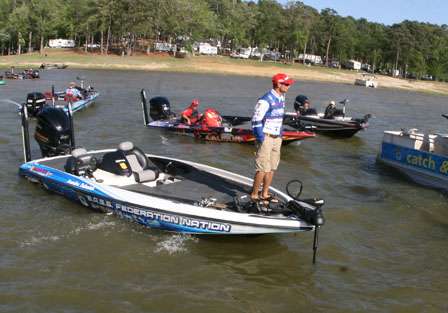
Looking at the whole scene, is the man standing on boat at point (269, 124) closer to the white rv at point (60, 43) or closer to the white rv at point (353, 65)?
the white rv at point (60, 43)

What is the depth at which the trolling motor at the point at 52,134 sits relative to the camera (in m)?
12.1

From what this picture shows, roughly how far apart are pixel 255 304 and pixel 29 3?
89700 mm

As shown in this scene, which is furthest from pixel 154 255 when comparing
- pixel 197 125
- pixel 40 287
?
pixel 197 125

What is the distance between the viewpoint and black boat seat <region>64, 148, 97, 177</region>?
33.6ft

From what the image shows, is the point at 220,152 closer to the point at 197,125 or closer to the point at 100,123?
the point at 197,125

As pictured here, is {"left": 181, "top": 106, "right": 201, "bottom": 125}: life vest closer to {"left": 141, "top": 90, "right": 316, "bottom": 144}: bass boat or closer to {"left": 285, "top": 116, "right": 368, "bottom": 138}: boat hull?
{"left": 141, "top": 90, "right": 316, "bottom": 144}: bass boat

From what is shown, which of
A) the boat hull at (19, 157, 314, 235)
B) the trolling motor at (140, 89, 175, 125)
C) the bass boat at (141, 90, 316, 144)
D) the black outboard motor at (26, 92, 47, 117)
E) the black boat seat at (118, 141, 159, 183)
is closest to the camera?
the boat hull at (19, 157, 314, 235)

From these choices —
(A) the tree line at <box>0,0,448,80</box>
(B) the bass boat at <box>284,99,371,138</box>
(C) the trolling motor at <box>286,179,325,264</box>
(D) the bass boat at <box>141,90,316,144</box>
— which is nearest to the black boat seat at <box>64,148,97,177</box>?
(C) the trolling motor at <box>286,179,325,264</box>

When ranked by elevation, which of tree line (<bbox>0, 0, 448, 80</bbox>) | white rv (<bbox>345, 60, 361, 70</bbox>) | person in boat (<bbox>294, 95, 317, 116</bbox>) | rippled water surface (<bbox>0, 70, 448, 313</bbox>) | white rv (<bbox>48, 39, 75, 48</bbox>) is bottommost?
rippled water surface (<bbox>0, 70, 448, 313</bbox>)

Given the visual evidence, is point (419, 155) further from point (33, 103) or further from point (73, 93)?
point (73, 93)

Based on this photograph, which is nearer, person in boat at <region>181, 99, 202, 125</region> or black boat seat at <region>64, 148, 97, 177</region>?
black boat seat at <region>64, 148, 97, 177</region>

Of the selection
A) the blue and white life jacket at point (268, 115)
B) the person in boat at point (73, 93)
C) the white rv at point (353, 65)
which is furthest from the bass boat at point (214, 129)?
the white rv at point (353, 65)

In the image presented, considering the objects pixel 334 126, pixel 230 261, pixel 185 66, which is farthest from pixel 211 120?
pixel 185 66

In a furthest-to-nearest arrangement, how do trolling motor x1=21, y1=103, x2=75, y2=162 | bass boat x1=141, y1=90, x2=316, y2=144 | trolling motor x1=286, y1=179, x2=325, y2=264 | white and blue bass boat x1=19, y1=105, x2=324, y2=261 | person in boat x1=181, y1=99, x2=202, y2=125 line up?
1. person in boat x1=181, y1=99, x2=202, y2=125
2. bass boat x1=141, y1=90, x2=316, y2=144
3. trolling motor x1=21, y1=103, x2=75, y2=162
4. white and blue bass boat x1=19, y1=105, x2=324, y2=261
5. trolling motor x1=286, y1=179, x2=325, y2=264
